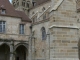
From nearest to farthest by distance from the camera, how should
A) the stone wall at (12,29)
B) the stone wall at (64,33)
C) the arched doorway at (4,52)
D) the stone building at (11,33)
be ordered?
Result: the stone wall at (64,33)
the stone building at (11,33)
the stone wall at (12,29)
the arched doorway at (4,52)

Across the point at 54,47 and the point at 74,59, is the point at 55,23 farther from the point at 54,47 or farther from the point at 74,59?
the point at 74,59

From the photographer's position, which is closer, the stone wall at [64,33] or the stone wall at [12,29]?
the stone wall at [64,33]

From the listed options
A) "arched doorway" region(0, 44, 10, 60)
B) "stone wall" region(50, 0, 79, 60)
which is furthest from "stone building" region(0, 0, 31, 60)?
"stone wall" region(50, 0, 79, 60)

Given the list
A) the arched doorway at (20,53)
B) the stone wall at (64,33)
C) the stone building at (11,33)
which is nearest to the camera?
the stone wall at (64,33)

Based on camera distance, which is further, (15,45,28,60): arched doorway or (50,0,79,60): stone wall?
(15,45,28,60): arched doorway

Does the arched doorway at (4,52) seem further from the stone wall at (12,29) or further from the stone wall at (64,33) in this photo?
the stone wall at (64,33)

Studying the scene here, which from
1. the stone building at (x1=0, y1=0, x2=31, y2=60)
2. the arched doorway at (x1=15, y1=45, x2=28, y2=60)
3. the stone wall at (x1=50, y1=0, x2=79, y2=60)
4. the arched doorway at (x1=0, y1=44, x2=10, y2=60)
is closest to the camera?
the stone wall at (x1=50, y1=0, x2=79, y2=60)

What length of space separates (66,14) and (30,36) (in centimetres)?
1540

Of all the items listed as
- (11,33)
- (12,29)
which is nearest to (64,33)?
(11,33)

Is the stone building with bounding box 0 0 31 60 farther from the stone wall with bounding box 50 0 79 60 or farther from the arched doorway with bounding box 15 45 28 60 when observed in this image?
the stone wall with bounding box 50 0 79 60

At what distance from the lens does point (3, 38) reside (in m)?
20.6

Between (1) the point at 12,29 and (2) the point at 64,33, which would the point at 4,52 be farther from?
(2) the point at 64,33

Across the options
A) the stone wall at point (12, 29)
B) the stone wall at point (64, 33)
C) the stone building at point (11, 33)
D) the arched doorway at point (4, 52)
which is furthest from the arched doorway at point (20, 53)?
the stone wall at point (64, 33)

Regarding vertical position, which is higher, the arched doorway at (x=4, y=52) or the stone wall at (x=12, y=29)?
the stone wall at (x=12, y=29)
